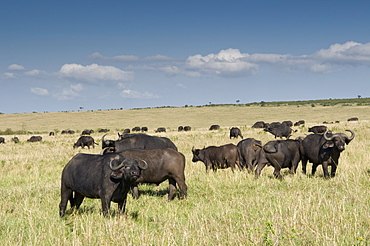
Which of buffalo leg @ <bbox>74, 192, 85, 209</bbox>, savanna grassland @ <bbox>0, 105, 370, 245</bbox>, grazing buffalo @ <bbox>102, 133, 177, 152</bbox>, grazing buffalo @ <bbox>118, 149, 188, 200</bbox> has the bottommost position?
savanna grassland @ <bbox>0, 105, 370, 245</bbox>

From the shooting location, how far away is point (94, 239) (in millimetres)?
6145

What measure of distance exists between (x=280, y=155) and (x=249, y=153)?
233cm

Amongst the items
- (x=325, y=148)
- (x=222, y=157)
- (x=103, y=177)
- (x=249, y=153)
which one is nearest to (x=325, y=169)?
(x=325, y=148)

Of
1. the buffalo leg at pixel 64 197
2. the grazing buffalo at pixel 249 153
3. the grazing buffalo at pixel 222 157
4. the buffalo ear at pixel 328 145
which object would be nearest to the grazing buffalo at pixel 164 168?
the buffalo leg at pixel 64 197

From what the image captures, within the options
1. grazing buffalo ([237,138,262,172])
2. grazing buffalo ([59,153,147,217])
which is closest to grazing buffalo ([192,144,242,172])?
grazing buffalo ([237,138,262,172])

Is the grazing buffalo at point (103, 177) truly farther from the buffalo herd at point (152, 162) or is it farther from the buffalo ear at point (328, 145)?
the buffalo ear at point (328, 145)

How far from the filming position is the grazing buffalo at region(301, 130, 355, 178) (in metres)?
11.4

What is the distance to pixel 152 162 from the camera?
9.48 metres

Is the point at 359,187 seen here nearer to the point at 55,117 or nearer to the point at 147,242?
the point at 147,242

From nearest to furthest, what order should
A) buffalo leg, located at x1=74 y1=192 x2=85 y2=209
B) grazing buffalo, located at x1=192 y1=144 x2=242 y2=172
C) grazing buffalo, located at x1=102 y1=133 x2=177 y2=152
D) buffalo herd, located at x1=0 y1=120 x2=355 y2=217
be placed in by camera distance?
buffalo herd, located at x1=0 y1=120 x2=355 y2=217, buffalo leg, located at x1=74 y1=192 x2=85 y2=209, grazing buffalo, located at x1=102 y1=133 x2=177 y2=152, grazing buffalo, located at x1=192 y1=144 x2=242 y2=172

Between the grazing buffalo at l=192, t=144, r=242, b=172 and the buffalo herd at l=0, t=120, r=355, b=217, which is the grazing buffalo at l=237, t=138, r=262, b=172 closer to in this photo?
the buffalo herd at l=0, t=120, r=355, b=217

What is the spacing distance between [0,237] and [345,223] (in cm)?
602

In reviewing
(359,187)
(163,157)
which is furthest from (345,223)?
(163,157)

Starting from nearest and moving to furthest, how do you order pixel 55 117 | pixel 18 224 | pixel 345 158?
1. pixel 18 224
2. pixel 345 158
3. pixel 55 117
